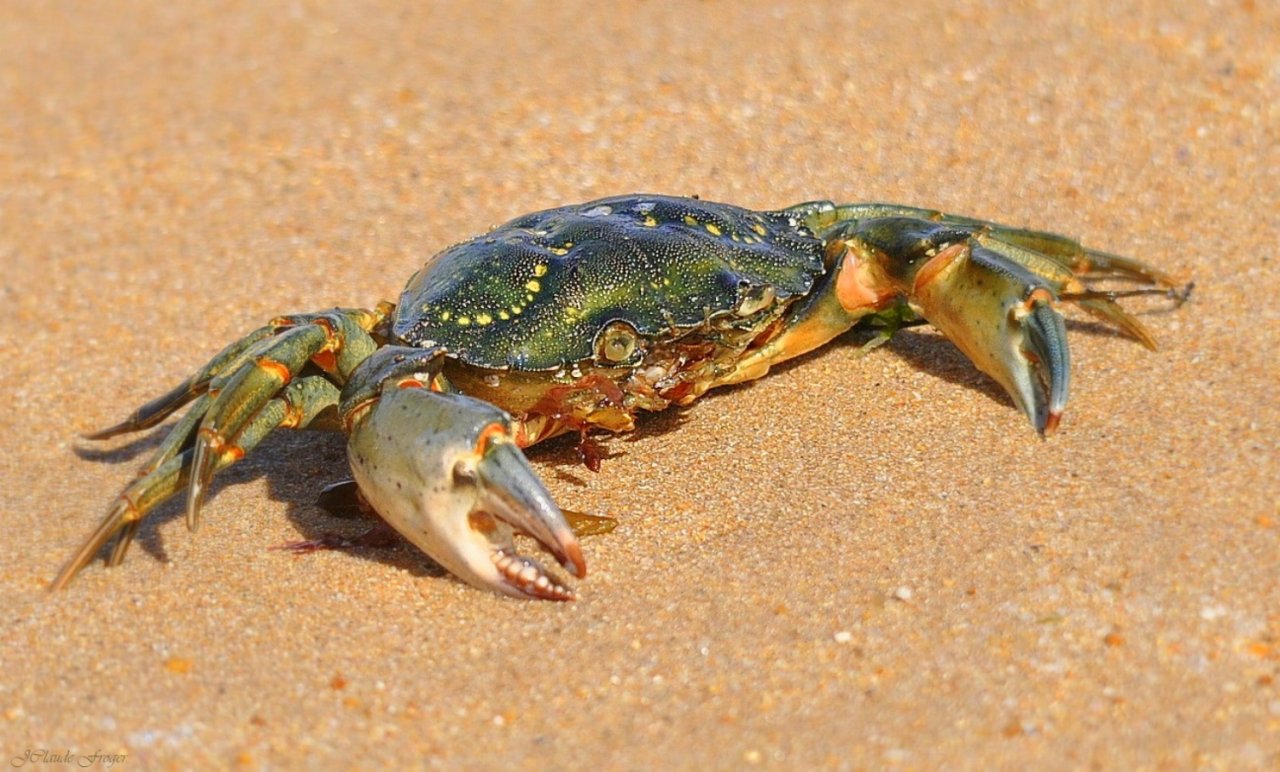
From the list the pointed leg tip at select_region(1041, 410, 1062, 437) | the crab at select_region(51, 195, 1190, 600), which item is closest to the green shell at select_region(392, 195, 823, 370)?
the crab at select_region(51, 195, 1190, 600)

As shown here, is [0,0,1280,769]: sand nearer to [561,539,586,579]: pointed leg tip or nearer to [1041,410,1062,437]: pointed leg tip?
[1041,410,1062,437]: pointed leg tip

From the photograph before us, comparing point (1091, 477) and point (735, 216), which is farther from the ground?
point (735, 216)

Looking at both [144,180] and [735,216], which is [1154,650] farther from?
[144,180]

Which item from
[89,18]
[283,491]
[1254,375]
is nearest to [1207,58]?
[1254,375]

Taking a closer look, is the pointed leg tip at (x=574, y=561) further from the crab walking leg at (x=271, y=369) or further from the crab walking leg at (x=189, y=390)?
the crab walking leg at (x=189, y=390)

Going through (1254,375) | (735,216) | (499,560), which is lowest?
(1254,375)

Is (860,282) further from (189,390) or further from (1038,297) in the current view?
(189,390)
